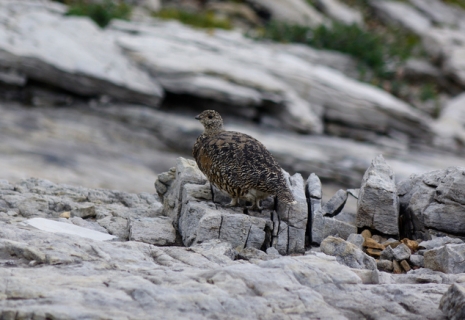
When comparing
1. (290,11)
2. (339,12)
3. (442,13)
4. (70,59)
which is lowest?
(70,59)

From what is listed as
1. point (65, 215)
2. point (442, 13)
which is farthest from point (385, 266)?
point (442, 13)

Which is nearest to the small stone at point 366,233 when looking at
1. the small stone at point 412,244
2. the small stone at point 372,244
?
the small stone at point 372,244

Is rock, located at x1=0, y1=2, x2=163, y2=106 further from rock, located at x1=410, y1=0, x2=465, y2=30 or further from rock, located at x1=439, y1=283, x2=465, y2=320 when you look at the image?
rock, located at x1=410, y1=0, x2=465, y2=30

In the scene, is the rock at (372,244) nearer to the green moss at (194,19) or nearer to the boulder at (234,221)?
the boulder at (234,221)

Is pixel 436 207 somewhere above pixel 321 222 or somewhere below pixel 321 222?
above

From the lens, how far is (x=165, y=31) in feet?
81.9

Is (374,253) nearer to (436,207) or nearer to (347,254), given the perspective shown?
(347,254)

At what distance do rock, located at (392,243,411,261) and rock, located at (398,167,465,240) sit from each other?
3.10 feet

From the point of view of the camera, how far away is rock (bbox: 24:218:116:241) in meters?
8.48

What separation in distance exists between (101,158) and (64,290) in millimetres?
12363

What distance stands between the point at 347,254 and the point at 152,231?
8.53ft

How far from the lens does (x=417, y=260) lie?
8258mm

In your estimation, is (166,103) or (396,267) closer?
(396,267)

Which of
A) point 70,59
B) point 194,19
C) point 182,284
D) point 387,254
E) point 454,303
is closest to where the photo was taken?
point 454,303
